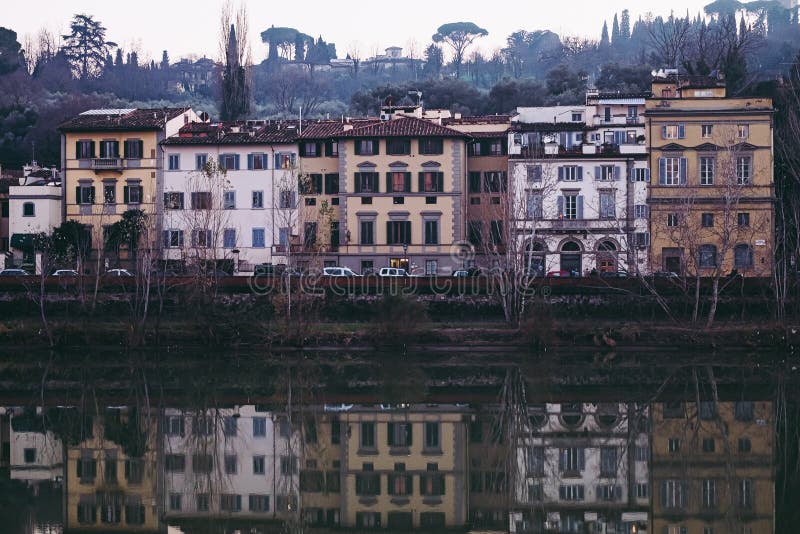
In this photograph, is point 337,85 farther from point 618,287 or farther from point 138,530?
point 138,530

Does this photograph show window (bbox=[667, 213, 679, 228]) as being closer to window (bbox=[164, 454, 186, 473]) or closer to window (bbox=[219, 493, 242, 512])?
window (bbox=[164, 454, 186, 473])

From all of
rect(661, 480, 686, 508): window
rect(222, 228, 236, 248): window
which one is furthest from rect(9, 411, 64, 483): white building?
rect(222, 228, 236, 248): window

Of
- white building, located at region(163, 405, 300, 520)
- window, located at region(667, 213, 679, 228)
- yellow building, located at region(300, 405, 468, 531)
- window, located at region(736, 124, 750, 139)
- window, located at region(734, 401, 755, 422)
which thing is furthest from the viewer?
window, located at region(736, 124, 750, 139)

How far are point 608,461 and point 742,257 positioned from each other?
3321 cm

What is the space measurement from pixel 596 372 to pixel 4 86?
255ft

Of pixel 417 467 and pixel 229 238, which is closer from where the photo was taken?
pixel 417 467

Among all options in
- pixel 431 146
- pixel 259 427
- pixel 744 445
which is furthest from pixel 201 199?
pixel 744 445

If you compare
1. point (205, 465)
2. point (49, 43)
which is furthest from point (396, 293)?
point (49, 43)

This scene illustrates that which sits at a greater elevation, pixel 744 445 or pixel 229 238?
pixel 229 238

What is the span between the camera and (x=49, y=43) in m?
132

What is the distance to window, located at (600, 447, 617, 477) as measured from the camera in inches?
953

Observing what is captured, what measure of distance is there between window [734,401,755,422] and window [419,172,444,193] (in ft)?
96.0

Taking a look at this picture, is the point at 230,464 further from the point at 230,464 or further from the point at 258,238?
the point at 258,238

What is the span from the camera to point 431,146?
196 ft
